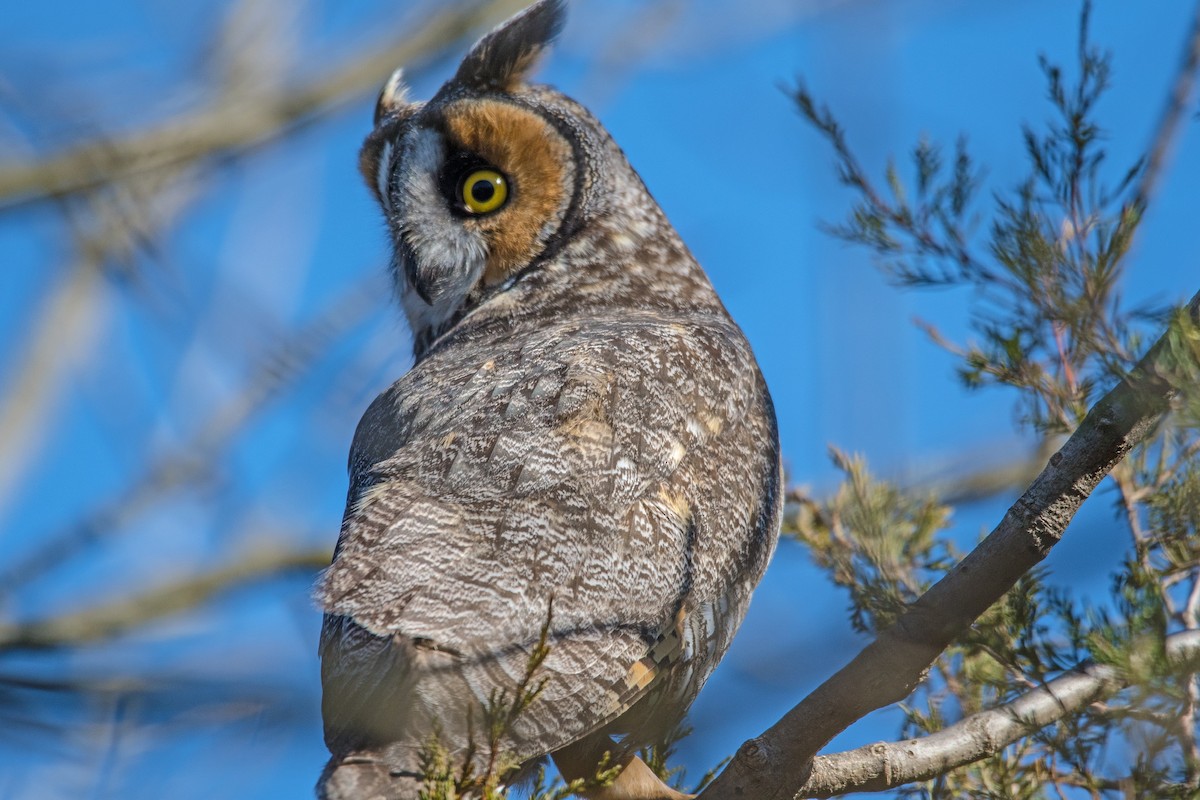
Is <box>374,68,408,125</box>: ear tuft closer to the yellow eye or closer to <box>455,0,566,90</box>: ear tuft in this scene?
<box>455,0,566,90</box>: ear tuft

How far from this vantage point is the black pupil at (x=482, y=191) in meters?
3.39

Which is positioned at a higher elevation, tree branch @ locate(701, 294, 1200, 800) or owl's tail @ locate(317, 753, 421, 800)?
owl's tail @ locate(317, 753, 421, 800)

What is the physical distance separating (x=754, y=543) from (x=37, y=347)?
541 centimetres

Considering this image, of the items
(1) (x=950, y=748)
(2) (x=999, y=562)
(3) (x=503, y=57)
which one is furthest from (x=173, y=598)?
(2) (x=999, y=562)

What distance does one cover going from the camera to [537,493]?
227 cm

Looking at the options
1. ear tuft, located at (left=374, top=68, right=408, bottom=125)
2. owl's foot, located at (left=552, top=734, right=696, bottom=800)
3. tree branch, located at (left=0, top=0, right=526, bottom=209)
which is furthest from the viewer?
tree branch, located at (left=0, top=0, right=526, bottom=209)

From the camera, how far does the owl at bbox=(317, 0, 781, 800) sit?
201 centimetres

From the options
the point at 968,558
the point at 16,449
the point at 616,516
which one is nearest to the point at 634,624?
the point at 616,516

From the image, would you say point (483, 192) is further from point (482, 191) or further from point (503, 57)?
point (503, 57)

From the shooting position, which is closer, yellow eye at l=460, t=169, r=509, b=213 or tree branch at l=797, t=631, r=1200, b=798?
tree branch at l=797, t=631, r=1200, b=798

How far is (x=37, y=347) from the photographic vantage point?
662 centimetres

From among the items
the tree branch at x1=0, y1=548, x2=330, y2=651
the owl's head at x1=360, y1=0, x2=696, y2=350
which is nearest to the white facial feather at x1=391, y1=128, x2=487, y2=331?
the owl's head at x1=360, y1=0, x2=696, y2=350

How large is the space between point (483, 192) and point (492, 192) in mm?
26

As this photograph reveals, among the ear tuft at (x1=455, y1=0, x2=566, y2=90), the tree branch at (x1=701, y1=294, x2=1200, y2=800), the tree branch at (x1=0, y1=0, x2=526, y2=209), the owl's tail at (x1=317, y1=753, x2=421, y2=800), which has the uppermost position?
the tree branch at (x1=0, y1=0, x2=526, y2=209)
